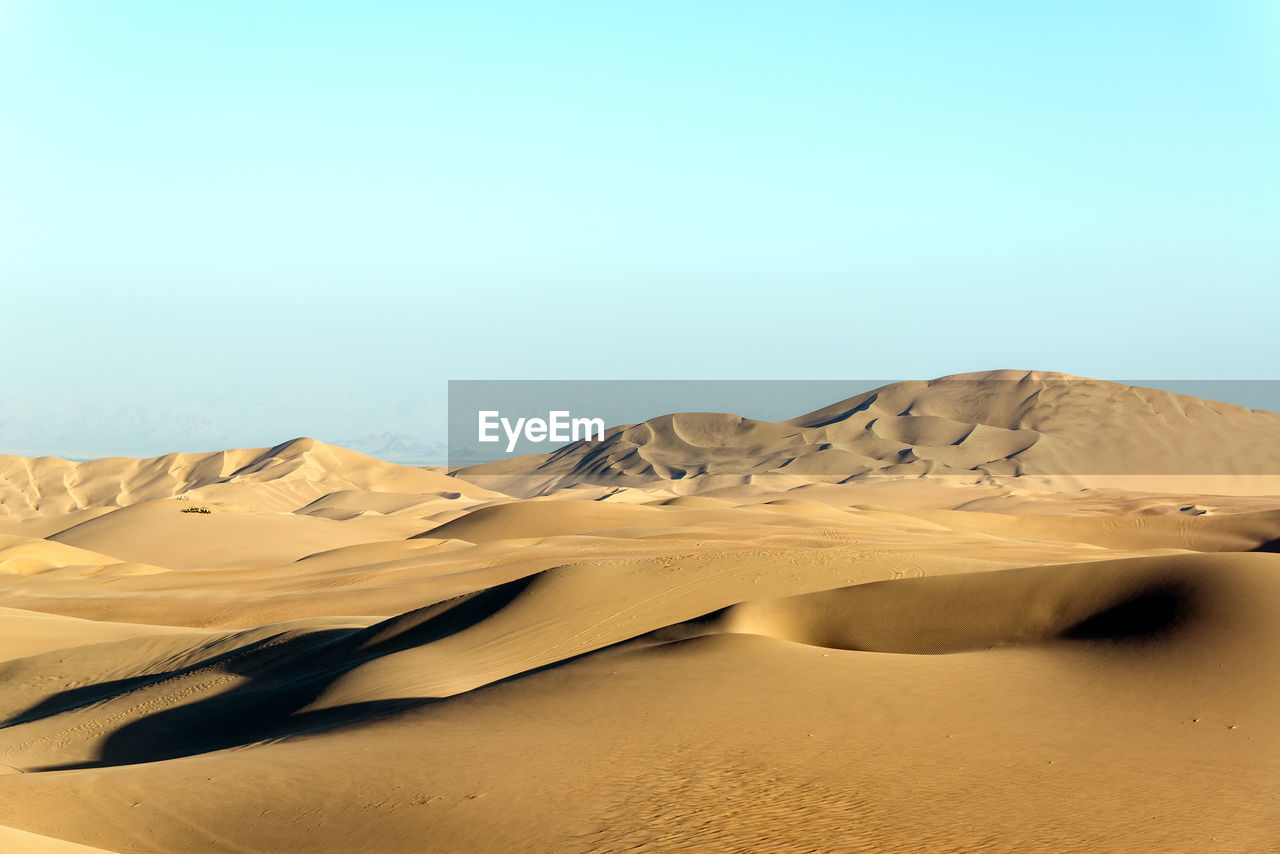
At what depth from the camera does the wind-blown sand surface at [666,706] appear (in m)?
7.95

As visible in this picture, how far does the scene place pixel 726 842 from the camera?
23.9 ft

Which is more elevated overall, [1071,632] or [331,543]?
[1071,632]

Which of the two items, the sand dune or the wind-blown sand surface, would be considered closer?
the wind-blown sand surface

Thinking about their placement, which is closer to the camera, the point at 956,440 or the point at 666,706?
the point at 666,706

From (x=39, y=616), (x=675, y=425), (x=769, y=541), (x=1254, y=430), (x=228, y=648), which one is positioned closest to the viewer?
(x=228, y=648)

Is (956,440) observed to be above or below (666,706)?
below

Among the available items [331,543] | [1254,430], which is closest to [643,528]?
[331,543]

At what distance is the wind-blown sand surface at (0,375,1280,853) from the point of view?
313 inches

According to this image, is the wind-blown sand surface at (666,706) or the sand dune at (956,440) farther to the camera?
the sand dune at (956,440)

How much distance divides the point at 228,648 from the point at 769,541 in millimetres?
15152

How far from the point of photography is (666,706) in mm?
10375

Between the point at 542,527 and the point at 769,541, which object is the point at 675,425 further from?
the point at 769,541

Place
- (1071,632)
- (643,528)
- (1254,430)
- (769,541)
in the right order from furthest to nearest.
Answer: (1254,430) → (643,528) → (769,541) → (1071,632)

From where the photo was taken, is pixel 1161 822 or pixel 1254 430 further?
pixel 1254 430
